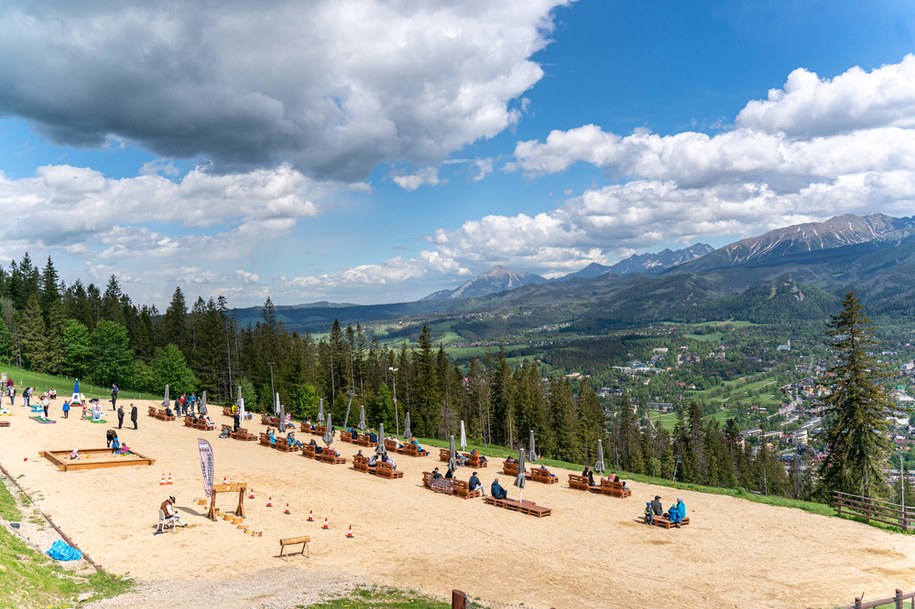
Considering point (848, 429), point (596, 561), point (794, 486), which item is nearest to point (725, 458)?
point (794, 486)

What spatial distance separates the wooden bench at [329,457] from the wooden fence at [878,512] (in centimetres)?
2584

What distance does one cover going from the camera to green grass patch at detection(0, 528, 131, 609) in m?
11.3

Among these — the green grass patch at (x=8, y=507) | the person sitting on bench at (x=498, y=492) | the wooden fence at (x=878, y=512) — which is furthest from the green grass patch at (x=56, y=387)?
the wooden fence at (x=878, y=512)

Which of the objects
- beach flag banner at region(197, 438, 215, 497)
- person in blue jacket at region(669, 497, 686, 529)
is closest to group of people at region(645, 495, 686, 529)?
person in blue jacket at region(669, 497, 686, 529)

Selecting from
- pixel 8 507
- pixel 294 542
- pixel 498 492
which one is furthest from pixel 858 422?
pixel 8 507

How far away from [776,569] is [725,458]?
73.1 meters

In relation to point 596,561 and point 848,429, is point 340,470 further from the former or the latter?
point 848,429

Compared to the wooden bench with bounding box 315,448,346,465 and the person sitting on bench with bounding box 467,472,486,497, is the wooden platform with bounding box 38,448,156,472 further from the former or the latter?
the person sitting on bench with bounding box 467,472,486,497

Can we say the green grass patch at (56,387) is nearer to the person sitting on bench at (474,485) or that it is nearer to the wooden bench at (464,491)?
the wooden bench at (464,491)

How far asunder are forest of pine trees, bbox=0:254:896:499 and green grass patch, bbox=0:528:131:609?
167 feet

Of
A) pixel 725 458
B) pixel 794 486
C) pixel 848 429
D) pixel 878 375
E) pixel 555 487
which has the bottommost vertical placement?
pixel 794 486

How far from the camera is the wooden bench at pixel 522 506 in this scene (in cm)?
2380

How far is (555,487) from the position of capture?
29.8 meters

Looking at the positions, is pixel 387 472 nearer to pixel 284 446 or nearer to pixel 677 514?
pixel 284 446
